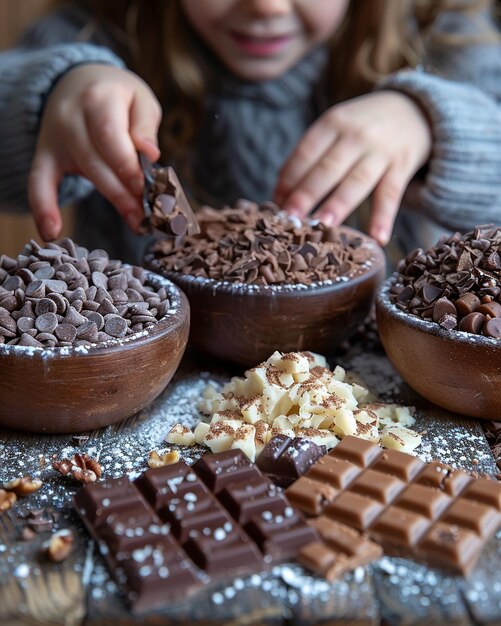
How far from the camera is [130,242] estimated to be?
209 cm

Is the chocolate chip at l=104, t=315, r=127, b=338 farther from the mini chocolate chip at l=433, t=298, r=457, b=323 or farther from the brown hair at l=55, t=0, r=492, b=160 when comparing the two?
the brown hair at l=55, t=0, r=492, b=160

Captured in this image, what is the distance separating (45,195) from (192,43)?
2.69 ft

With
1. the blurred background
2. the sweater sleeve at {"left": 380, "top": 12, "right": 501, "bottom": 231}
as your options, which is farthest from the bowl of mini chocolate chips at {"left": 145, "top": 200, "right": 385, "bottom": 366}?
the blurred background

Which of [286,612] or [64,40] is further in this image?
[64,40]

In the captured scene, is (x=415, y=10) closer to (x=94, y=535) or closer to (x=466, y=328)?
(x=466, y=328)

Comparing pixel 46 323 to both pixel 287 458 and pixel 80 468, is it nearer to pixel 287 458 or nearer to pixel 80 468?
pixel 80 468

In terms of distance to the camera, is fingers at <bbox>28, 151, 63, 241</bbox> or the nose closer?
fingers at <bbox>28, 151, 63, 241</bbox>

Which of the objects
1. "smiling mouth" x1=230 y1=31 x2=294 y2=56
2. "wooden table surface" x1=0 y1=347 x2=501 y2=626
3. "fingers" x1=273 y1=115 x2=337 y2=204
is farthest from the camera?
"smiling mouth" x1=230 y1=31 x2=294 y2=56

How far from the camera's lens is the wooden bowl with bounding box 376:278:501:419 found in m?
1.00

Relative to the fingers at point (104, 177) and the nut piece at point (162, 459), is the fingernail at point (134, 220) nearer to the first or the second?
the fingers at point (104, 177)

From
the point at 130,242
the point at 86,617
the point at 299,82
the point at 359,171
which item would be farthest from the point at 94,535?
the point at 299,82

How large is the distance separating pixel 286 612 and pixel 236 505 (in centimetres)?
14

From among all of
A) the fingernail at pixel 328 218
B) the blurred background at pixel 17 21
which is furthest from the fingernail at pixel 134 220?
the blurred background at pixel 17 21

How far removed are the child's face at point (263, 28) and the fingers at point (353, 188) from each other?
42cm
